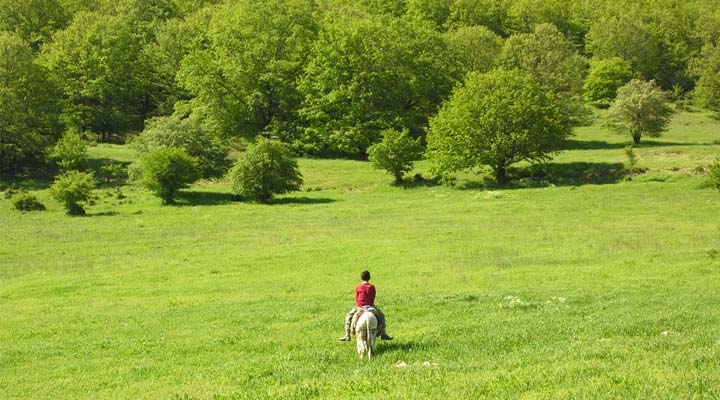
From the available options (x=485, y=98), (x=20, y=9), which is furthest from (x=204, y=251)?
(x=20, y=9)

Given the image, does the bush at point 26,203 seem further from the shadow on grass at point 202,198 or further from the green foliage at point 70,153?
the green foliage at point 70,153

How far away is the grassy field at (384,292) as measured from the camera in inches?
620

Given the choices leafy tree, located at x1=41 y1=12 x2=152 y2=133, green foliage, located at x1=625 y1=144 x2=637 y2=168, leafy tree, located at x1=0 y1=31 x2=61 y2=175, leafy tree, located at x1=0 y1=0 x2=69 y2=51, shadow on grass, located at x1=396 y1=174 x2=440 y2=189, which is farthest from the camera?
leafy tree, located at x1=0 y1=0 x2=69 y2=51

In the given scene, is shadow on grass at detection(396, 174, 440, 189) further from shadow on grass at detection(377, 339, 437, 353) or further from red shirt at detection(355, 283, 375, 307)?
red shirt at detection(355, 283, 375, 307)

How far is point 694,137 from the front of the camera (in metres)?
102

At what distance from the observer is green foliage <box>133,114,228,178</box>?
81938 millimetres

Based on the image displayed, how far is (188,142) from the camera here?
3268 inches

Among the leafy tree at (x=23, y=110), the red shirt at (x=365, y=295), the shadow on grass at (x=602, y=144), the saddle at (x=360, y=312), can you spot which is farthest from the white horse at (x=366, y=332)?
the shadow on grass at (x=602, y=144)

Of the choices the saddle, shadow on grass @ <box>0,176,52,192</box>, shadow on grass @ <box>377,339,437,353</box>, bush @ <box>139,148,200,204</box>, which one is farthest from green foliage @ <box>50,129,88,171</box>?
the saddle

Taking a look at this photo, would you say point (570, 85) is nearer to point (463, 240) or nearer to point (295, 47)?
point (295, 47)

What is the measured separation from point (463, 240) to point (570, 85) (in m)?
81.0

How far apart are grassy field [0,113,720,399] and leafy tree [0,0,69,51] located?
219 ft

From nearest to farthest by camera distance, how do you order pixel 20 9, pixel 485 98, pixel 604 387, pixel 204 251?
pixel 604 387 < pixel 204 251 < pixel 485 98 < pixel 20 9

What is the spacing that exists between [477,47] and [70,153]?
238 feet
